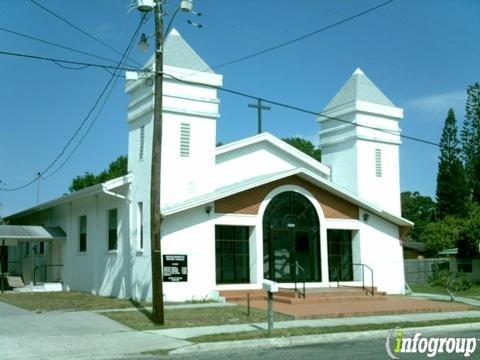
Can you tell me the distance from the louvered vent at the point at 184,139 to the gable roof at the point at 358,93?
8528mm

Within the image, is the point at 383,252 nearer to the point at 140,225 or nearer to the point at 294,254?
the point at 294,254

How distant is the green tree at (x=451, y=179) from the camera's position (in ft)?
152

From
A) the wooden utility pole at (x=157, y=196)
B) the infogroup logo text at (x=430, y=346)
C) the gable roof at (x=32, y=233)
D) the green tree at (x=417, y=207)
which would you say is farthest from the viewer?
the green tree at (x=417, y=207)

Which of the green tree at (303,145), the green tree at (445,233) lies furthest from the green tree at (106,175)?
the green tree at (445,233)

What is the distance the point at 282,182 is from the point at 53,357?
45.4ft

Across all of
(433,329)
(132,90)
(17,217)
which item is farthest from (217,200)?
(17,217)

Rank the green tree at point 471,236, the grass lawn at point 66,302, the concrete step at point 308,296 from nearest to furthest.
Result: the grass lawn at point 66,302 → the concrete step at point 308,296 → the green tree at point 471,236

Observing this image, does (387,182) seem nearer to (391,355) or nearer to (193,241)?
(193,241)

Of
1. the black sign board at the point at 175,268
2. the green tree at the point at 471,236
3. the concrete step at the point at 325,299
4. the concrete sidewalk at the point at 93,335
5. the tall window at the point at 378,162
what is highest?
the tall window at the point at 378,162

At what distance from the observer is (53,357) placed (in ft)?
38.1

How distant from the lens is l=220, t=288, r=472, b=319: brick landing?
18.4 meters

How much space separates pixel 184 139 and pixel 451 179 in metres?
30.5

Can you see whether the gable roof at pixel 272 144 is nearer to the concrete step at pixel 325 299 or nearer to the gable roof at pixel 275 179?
the gable roof at pixel 275 179

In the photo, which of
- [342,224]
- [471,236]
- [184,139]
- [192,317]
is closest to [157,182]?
[192,317]
